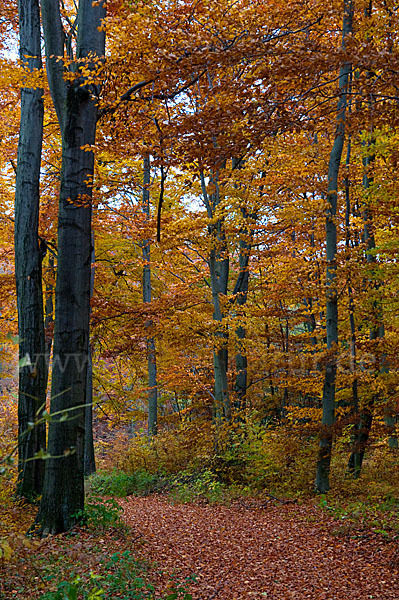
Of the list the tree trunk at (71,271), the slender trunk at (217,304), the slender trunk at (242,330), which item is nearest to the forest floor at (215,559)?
the tree trunk at (71,271)

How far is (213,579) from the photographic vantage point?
16.7ft

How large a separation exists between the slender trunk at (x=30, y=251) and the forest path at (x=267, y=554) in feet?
6.36

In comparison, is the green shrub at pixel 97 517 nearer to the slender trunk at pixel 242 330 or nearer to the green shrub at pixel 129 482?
the green shrub at pixel 129 482

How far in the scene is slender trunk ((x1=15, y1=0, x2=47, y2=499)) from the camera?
284 inches

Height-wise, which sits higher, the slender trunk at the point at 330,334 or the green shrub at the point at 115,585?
the slender trunk at the point at 330,334

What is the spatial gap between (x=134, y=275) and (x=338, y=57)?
1154 centimetres

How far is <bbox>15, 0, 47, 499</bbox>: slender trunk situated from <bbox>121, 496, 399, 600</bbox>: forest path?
1.94 metres

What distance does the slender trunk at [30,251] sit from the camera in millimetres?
7215

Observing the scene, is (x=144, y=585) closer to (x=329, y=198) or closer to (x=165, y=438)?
(x=329, y=198)

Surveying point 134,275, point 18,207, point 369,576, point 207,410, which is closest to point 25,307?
point 18,207

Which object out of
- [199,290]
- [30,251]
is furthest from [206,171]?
[199,290]

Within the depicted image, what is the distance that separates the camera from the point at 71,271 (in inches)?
245

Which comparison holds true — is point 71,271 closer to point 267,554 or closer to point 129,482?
point 267,554

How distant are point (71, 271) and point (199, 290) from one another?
6496mm
